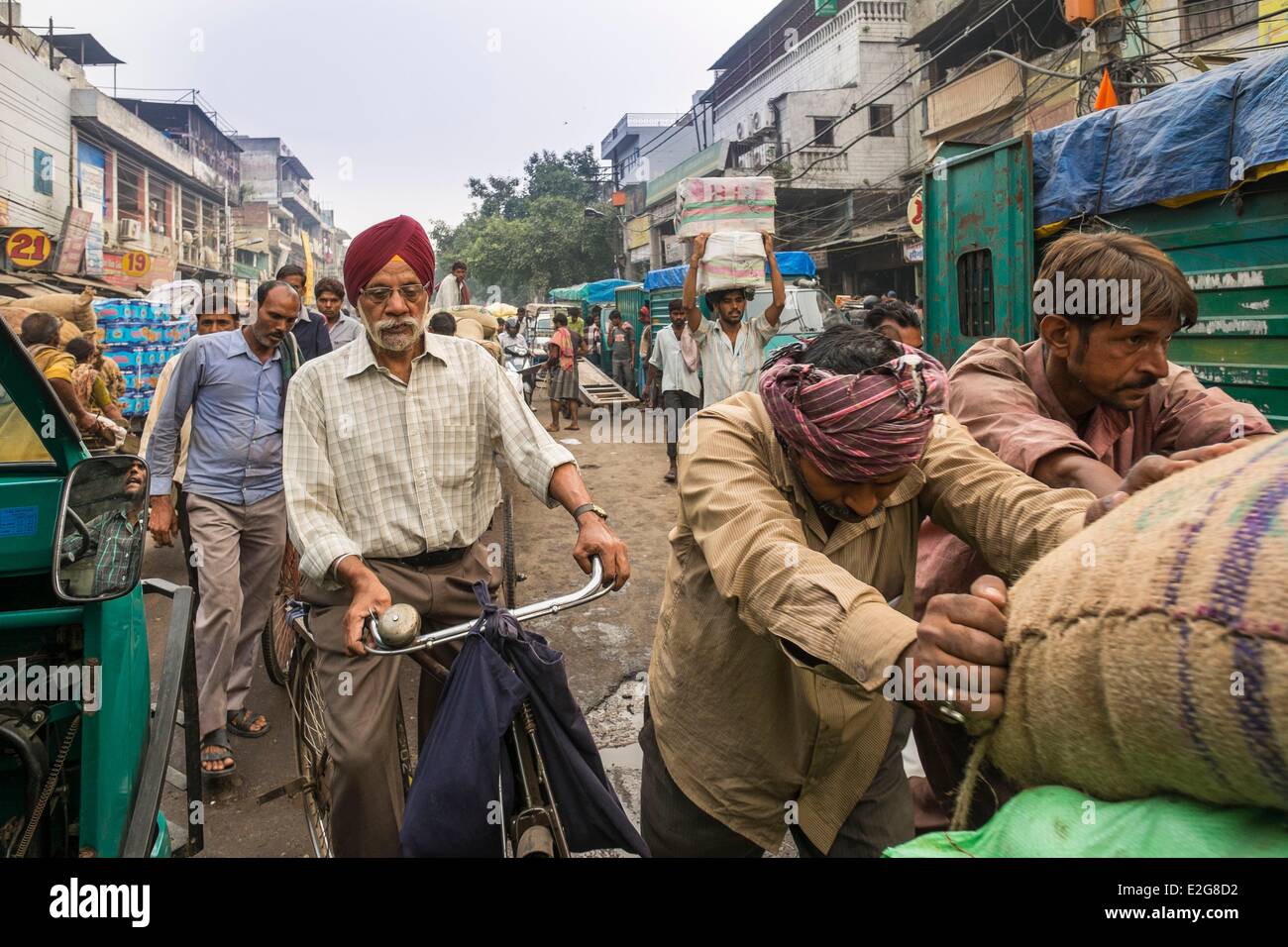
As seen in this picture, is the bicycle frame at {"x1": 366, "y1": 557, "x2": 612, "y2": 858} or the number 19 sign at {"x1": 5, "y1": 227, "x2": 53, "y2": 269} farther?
the number 19 sign at {"x1": 5, "y1": 227, "x2": 53, "y2": 269}

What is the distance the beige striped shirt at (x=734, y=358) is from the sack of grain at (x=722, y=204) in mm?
1262

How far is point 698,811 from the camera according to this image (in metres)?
2.04

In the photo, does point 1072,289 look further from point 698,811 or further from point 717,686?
point 698,811

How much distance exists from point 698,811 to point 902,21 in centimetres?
3045

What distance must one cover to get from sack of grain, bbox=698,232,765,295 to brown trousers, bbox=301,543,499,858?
5384 millimetres

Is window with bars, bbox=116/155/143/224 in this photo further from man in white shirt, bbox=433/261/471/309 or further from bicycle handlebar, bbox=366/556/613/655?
bicycle handlebar, bbox=366/556/613/655

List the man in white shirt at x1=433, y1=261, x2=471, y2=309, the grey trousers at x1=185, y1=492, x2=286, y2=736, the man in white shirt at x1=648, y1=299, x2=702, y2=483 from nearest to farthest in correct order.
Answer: the grey trousers at x1=185, y1=492, x2=286, y2=736
the man in white shirt at x1=648, y1=299, x2=702, y2=483
the man in white shirt at x1=433, y1=261, x2=471, y2=309

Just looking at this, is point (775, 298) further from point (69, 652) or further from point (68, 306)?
point (68, 306)

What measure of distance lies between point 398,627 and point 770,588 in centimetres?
82

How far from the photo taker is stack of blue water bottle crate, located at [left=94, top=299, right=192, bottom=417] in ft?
47.6

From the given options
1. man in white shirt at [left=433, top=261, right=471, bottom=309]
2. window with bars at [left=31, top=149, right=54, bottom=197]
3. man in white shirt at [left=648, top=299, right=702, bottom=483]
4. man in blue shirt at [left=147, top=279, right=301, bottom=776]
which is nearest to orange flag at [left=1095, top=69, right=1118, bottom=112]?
man in white shirt at [left=648, top=299, right=702, bottom=483]

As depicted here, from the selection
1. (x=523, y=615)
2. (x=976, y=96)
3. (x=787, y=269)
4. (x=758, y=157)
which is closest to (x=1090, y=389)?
(x=523, y=615)

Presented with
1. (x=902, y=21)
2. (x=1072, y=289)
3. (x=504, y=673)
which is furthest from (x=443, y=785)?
(x=902, y=21)

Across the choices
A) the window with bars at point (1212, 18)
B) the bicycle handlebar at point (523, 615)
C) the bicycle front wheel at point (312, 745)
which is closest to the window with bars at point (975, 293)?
the bicycle handlebar at point (523, 615)
